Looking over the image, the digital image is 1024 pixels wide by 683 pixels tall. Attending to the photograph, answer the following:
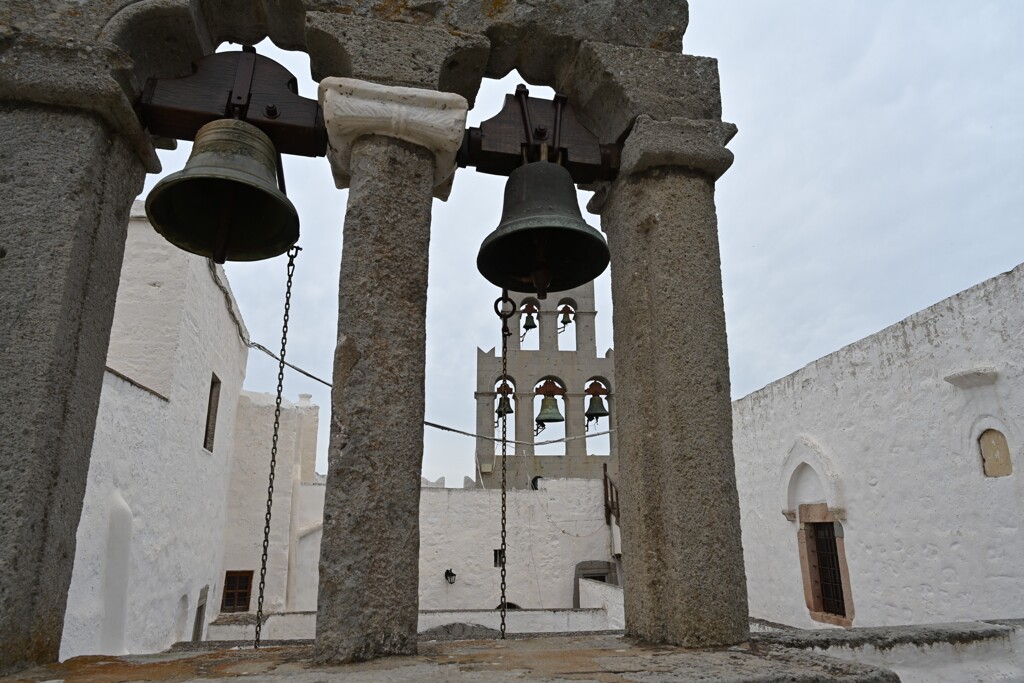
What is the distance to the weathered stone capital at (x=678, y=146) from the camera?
2.60m

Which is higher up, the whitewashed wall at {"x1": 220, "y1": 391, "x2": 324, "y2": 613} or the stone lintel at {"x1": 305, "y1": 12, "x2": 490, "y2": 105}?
the stone lintel at {"x1": 305, "y1": 12, "x2": 490, "y2": 105}

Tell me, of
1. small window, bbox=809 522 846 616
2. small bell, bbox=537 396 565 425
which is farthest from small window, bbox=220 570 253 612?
small window, bbox=809 522 846 616

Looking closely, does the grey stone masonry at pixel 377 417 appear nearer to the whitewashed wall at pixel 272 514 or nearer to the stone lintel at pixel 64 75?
the stone lintel at pixel 64 75

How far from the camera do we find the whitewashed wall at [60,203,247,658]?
603cm

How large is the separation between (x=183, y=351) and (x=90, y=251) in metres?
6.53

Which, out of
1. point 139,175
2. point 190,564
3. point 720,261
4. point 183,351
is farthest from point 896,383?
point 190,564

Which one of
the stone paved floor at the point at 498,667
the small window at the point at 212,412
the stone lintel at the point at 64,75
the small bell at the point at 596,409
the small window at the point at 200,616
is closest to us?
the stone paved floor at the point at 498,667

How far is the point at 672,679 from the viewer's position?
1590 millimetres

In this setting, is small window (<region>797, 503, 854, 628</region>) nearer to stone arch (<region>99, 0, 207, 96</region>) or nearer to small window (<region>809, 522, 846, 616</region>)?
small window (<region>809, 522, 846, 616</region>)

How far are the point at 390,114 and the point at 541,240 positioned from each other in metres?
0.82

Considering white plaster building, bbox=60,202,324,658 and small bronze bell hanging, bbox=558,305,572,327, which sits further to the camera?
small bronze bell hanging, bbox=558,305,572,327

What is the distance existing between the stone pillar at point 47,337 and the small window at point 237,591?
35.0 ft

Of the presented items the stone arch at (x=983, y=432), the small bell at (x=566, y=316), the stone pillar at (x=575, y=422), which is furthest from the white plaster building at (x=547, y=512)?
the small bell at (x=566, y=316)

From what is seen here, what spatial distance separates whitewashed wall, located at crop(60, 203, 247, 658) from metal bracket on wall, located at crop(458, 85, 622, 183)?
4843 millimetres
